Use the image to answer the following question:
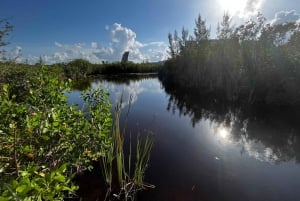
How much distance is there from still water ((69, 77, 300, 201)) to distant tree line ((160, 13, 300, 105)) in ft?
11.4

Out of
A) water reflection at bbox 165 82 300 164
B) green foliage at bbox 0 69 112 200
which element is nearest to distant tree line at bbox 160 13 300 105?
water reflection at bbox 165 82 300 164

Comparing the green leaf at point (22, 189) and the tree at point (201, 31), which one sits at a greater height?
the tree at point (201, 31)

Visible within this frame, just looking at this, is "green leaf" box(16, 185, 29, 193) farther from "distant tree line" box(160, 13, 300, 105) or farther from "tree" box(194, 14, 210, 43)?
"tree" box(194, 14, 210, 43)

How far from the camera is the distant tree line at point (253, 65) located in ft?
42.4

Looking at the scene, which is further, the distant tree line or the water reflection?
the distant tree line

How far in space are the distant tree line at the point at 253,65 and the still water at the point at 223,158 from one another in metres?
3.49

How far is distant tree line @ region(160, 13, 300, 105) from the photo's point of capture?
12.9 metres

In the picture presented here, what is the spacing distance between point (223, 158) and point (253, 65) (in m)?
10.9

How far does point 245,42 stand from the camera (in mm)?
16094

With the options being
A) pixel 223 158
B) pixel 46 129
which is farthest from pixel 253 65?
pixel 46 129

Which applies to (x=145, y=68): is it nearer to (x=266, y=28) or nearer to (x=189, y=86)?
(x=189, y=86)

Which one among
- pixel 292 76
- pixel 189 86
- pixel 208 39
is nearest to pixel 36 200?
pixel 292 76

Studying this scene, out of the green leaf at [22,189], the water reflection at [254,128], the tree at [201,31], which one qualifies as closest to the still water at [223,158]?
the water reflection at [254,128]

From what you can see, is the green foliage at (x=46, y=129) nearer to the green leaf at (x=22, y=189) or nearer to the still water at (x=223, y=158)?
the green leaf at (x=22, y=189)
